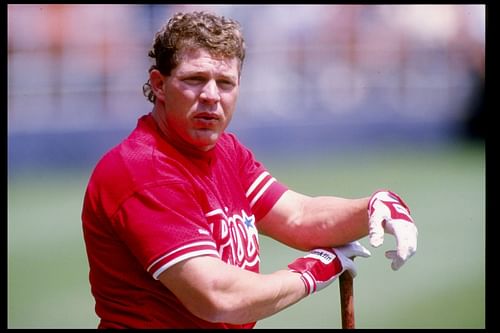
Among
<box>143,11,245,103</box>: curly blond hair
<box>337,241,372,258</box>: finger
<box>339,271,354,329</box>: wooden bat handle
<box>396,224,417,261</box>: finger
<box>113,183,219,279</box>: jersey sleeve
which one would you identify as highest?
<box>143,11,245,103</box>: curly blond hair

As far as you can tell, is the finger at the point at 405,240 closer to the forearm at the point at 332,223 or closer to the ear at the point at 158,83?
the forearm at the point at 332,223

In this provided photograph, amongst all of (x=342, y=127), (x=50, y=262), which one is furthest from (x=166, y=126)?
(x=342, y=127)

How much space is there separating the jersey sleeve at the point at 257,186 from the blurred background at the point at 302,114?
13.4ft

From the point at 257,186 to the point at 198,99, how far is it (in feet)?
2.13

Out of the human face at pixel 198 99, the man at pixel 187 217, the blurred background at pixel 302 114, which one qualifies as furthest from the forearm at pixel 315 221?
the blurred background at pixel 302 114

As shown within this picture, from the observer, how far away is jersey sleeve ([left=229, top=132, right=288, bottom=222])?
384 centimetres

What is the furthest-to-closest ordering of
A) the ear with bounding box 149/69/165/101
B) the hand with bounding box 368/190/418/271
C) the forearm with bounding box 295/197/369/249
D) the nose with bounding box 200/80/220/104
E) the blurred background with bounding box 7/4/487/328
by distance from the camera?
the blurred background with bounding box 7/4/487/328, the forearm with bounding box 295/197/369/249, the hand with bounding box 368/190/418/271, the ear with bounding box 149/69/165/101, the nose with bounding box 200/80/220/104

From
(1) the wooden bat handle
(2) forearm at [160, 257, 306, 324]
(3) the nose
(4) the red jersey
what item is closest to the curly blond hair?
(3) the nose

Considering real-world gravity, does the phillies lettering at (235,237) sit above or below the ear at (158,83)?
below

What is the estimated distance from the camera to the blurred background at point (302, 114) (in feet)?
29.7

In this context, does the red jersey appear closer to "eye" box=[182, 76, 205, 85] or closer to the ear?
the ear

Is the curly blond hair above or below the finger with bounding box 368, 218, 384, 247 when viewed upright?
above

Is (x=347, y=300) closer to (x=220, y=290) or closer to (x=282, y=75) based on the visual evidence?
(x=220, y=290)

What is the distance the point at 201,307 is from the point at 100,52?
8.59 m
